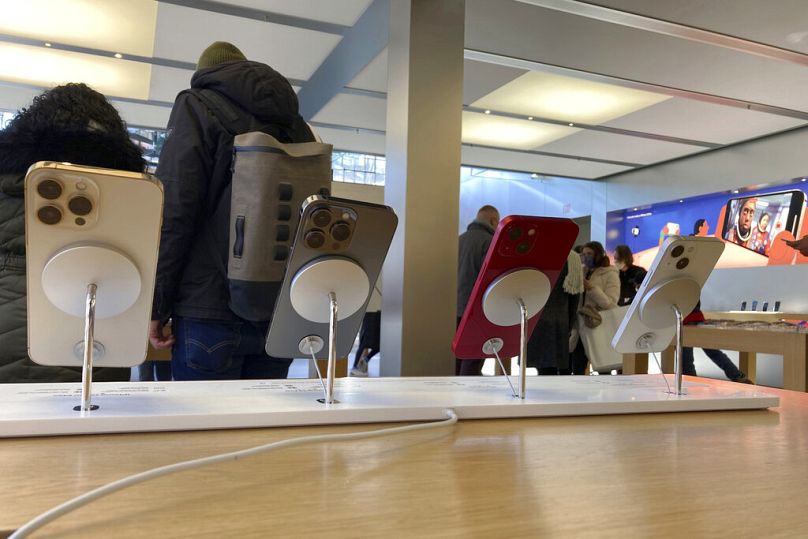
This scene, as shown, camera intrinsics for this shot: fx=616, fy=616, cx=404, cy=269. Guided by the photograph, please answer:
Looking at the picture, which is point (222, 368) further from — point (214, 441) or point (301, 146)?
point (214, 441)

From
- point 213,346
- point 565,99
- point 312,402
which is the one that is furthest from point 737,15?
point 312,402

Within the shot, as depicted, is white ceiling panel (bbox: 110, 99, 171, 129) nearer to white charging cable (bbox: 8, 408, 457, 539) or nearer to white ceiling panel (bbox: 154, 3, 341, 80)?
white ceiling panel (bbox: 154, 3, 341, 80)

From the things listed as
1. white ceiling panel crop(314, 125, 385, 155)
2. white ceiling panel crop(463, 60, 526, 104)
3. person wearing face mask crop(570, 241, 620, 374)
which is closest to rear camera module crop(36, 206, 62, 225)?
person wearing face mask crop(570, 241, 620, 374)

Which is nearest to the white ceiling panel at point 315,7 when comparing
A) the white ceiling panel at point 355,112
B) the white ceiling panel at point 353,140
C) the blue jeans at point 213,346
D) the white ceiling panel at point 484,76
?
the white ceiling panel at point 484,76

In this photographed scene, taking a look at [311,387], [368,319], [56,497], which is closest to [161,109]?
[368,319]

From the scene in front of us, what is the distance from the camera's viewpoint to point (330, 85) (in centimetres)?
455

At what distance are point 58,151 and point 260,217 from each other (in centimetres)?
41

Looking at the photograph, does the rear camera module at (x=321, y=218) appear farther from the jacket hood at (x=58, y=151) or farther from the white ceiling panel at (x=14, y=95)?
the white ceiling panel at (x=14, y=95)

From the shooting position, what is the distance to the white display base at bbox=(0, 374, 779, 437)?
2.45 feet

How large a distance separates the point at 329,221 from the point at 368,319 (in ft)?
13.3

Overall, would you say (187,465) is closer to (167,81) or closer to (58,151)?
(58,151)

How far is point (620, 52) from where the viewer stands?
4.14 meters

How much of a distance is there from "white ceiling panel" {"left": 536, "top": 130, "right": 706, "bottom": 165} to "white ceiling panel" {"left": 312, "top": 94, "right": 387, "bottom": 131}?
81.6 inches

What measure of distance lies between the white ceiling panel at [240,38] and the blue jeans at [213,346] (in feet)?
9.48
